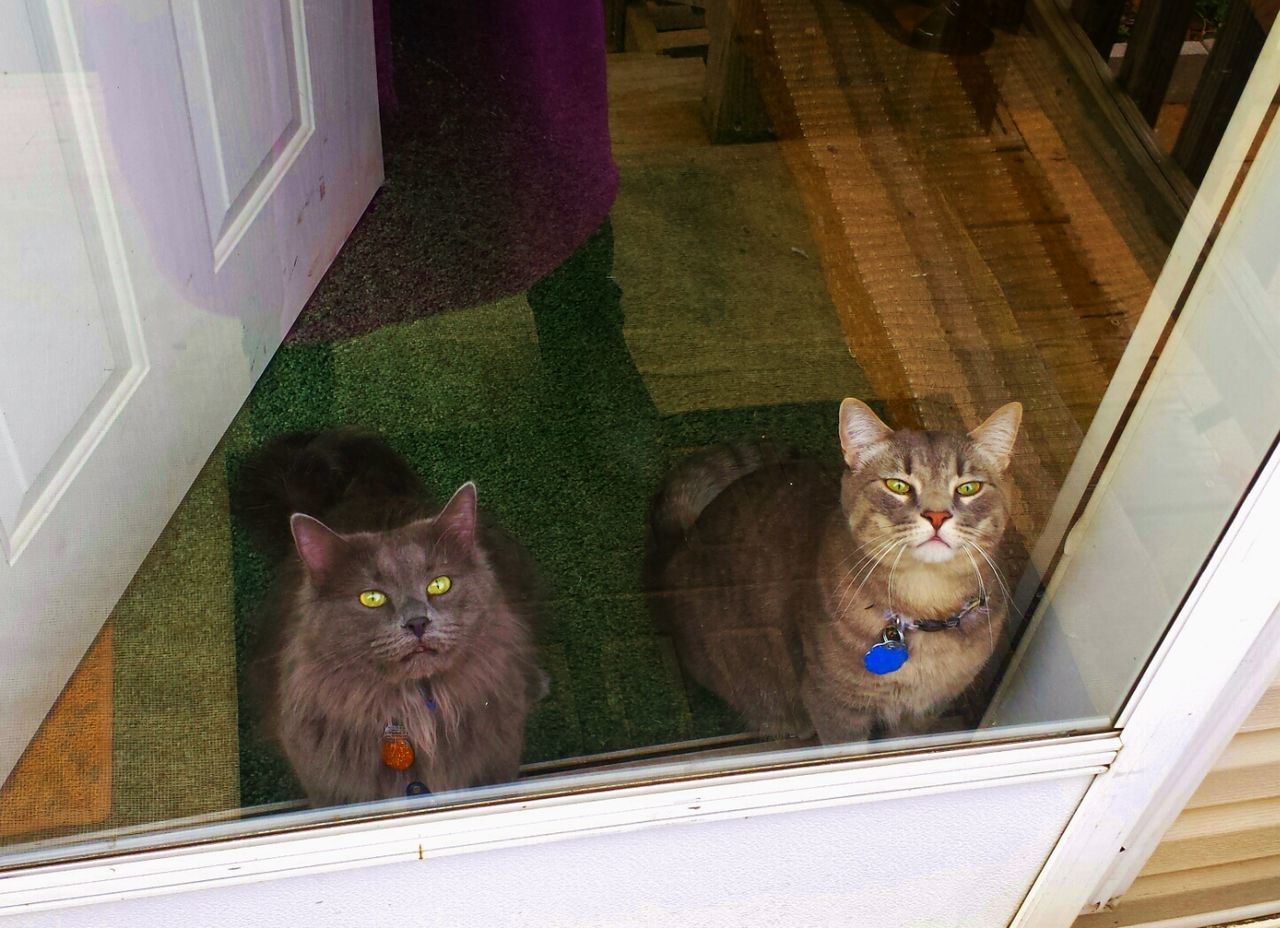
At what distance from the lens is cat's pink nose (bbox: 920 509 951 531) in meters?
1.25

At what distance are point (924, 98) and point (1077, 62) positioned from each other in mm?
240

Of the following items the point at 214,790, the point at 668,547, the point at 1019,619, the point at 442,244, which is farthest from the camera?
the point at 442,244

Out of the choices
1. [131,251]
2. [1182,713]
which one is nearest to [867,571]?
[1182,713]

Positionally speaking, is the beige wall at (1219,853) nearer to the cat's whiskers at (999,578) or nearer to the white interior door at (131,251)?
the cat's whiskers at (999,578)

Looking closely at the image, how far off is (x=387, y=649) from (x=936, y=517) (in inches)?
25.3

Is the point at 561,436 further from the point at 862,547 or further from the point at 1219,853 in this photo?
the point at 1219,853

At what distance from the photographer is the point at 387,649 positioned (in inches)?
47.0

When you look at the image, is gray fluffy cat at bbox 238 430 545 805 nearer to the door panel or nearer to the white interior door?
the white interior door

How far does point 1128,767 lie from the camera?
121 cm

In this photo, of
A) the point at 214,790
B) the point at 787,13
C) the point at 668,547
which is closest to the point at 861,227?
the point at 787,13

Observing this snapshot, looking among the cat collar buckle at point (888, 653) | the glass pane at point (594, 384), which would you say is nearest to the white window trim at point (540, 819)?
the glass pane at point (594, 384)

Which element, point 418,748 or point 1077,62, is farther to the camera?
point 1077,62

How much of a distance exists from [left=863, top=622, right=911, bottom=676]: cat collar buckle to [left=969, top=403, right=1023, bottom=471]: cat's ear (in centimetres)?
23

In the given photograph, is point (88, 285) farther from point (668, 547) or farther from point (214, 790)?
point (668, 547)
